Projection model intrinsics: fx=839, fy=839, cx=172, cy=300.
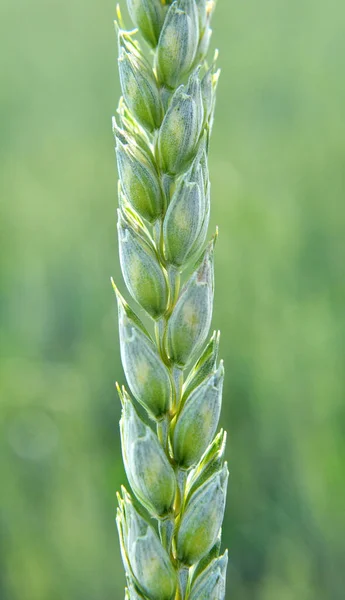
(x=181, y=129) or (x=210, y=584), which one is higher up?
(x=181, y=129)

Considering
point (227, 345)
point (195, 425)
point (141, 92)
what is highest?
point (141, 92)

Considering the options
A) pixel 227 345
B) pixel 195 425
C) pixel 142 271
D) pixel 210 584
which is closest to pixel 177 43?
pixel 142 271

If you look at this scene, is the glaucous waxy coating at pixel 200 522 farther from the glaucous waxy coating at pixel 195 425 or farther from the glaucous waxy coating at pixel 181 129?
the glaucous waxy coating at pixel 181 129

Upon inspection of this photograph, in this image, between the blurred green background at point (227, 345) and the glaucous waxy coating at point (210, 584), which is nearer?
the glaucous waxy coating at point (210, 584)

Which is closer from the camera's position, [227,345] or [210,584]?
[210,584]

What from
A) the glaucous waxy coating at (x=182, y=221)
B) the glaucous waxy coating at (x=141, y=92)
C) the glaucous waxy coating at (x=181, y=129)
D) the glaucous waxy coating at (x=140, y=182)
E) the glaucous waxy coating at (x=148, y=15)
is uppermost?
the glaucous waxy coating at (x=148, y=15)

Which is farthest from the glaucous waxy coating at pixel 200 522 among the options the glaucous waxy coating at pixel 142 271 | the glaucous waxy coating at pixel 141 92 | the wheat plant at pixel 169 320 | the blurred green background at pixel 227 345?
the blurred green background at pixel 227 345

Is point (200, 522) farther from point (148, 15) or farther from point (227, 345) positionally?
point (227, 345)
